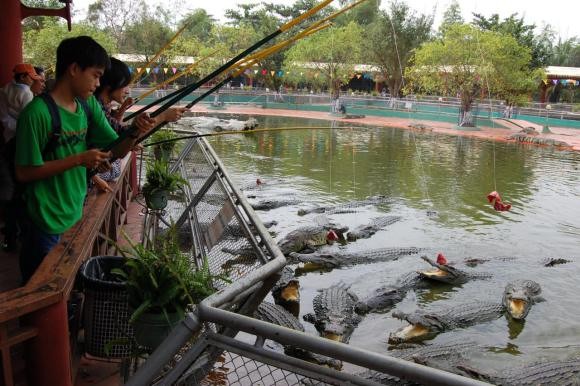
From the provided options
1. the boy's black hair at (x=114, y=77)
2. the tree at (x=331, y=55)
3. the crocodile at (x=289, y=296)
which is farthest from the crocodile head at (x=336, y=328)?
the tree at (x=331, y=55)

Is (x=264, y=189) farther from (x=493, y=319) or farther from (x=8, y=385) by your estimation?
(x=8, y=385)

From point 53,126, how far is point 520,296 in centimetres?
558

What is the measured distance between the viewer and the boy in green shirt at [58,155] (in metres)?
2.18

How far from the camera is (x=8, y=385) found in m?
1.79

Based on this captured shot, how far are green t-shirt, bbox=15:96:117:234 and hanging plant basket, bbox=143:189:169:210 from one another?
105 inches

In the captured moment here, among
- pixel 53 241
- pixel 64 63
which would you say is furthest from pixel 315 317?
pixel 64 63

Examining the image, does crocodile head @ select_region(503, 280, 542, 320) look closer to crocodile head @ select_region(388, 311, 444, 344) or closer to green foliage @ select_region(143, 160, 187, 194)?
crocodile head @ select_region(388, 311, 444, 344)

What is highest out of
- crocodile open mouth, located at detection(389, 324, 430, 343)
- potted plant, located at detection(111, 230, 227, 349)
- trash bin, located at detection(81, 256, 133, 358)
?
potted plant, located at detection(111, 230, 227, 349)

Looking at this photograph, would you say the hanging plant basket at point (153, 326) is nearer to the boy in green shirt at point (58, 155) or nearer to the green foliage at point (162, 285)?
the green foliage at point (162, 285)

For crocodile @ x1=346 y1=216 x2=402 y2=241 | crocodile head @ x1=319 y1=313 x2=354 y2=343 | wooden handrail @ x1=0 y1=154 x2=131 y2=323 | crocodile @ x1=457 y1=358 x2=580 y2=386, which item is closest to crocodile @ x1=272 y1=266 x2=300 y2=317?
crocodile head @ x1=319 y1=313 x2=354 y2=343

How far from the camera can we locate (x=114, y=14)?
40.2 meters

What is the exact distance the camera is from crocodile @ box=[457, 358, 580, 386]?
4219 mm

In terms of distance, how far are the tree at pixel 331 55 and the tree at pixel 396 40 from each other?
1.30 metres

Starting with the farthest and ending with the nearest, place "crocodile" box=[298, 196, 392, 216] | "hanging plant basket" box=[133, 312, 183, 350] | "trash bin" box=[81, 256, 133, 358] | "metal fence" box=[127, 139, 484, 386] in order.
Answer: "crocodile" box=[298, 196, 392, 216]
"trash bin" box=[81, 256, 133, 358]
"hanging plant basket" box=[133, 312, 183, 350]
"metal fence" box=[127, 139, 484, 386]
